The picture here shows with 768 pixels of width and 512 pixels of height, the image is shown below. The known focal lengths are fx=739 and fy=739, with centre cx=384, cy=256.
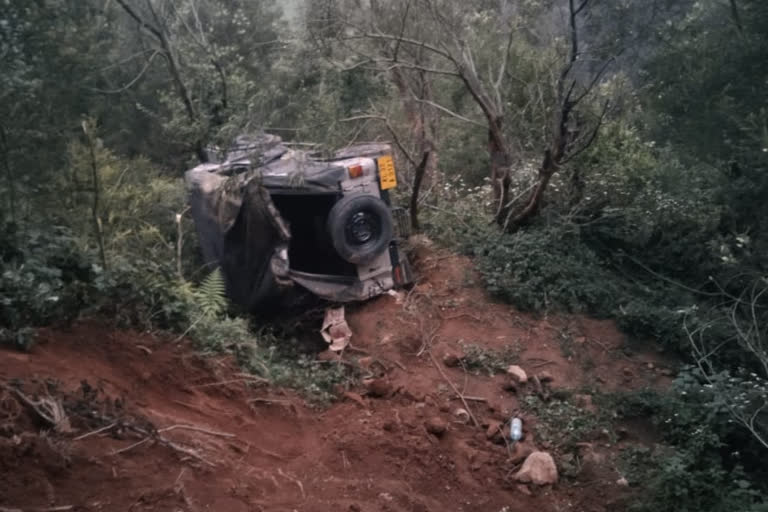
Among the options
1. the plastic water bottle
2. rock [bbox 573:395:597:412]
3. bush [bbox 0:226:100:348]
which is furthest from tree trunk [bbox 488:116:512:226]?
bush [bbox 0:226:100:348]

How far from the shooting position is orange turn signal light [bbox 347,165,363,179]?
7.96 meters

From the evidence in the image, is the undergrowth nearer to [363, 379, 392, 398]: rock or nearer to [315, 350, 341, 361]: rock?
[315, 350, 341, 361]: rock

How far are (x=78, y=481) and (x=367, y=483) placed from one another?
185 cm

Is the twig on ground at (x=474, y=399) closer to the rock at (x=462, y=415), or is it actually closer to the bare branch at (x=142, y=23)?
the rock at (x=462, y=415)

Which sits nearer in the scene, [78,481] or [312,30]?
[78,481]

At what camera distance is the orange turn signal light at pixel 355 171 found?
7.96 metres

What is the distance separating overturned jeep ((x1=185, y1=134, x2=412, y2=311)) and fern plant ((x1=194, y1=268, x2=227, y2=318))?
702 mm

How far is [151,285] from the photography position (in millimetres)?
6230

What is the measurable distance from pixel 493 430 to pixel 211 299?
2908 mm

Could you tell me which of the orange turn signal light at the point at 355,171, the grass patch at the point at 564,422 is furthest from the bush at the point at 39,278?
the grass patch at the point at 564,422

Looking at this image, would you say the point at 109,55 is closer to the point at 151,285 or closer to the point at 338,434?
the point at 151,285

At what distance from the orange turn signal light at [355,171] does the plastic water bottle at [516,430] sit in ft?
10.6

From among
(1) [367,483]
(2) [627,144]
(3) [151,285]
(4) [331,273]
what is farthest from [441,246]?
(1) [367,483]

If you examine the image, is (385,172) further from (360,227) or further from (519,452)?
(519,452)
